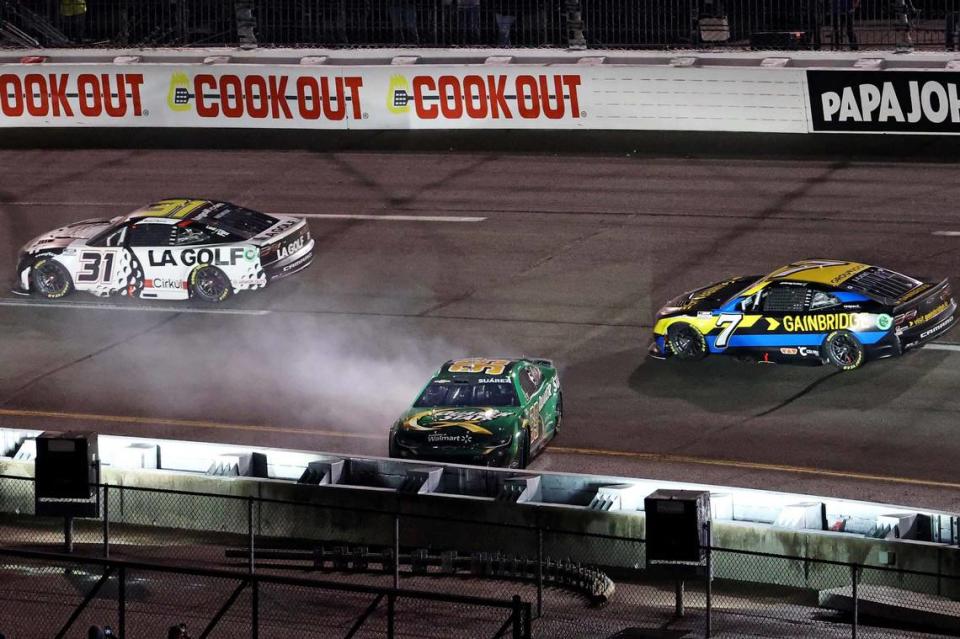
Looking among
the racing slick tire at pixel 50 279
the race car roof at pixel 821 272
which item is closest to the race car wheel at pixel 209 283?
the racing slick tire at pixel 50 279

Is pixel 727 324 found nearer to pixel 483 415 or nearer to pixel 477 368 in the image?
pixel 477 368

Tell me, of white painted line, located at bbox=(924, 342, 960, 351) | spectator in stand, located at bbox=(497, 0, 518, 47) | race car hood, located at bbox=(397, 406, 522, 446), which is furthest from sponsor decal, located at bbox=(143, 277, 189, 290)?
white painted line, located at bbox=(924, 342, 960, 351)

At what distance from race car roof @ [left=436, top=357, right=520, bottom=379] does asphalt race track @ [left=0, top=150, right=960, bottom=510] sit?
1.22 m

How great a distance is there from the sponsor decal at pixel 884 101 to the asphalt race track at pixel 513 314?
0.90 metres

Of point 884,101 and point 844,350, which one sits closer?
point 844,350

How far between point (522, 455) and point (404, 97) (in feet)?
49.8

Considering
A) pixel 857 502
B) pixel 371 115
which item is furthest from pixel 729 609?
pixel 371 115

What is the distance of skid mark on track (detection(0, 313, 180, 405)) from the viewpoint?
24.8 meters

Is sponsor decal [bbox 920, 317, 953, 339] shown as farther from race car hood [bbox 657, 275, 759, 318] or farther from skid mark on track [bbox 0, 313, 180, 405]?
skid mark on track [bbox 0, 313, 180, 405]

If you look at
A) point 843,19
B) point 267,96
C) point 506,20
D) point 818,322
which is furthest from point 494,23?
point 818,322

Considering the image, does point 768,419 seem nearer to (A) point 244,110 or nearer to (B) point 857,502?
(B) point 857,502

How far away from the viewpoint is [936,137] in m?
31.8

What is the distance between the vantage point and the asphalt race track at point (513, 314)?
2216 centimetres

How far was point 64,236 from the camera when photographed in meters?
28.4
